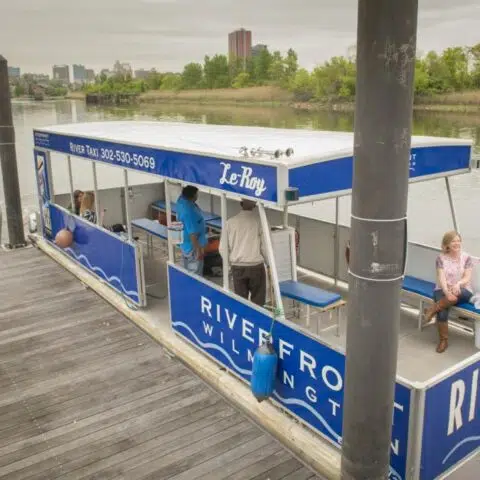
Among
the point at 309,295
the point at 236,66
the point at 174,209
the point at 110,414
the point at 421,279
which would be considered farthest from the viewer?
the point at 236,66

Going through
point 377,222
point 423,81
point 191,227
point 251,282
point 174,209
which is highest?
point 423,81

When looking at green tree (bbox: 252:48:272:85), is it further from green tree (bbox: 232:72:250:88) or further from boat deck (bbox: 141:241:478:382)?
boat deck (bbox: 141:241:478:382)

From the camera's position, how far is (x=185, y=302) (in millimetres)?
6324

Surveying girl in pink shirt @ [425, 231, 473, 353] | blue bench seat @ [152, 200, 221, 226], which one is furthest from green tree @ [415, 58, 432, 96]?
girl in pink shirt @ [425, 231, 473, 353]

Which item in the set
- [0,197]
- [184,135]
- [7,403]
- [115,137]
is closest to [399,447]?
[7,403]

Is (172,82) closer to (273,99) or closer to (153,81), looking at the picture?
(153,81)

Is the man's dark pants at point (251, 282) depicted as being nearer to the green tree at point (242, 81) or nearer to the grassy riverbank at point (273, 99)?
the grassy riverbank at point (273, 99)

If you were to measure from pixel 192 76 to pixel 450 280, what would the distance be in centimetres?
9295

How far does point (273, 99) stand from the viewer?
7300 centimetres

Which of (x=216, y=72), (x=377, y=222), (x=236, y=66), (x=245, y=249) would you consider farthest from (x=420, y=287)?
(x=236, y=66)

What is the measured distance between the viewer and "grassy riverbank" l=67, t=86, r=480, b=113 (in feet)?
178

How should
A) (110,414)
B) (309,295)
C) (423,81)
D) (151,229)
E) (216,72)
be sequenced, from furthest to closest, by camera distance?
1. (216,72)
2. (423,81)
3. (151,229)
4. (309,295)
5. (110,414)

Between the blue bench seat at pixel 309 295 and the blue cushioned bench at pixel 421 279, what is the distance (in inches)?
39.2

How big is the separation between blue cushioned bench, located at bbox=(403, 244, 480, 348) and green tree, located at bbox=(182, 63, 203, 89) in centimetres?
8933
